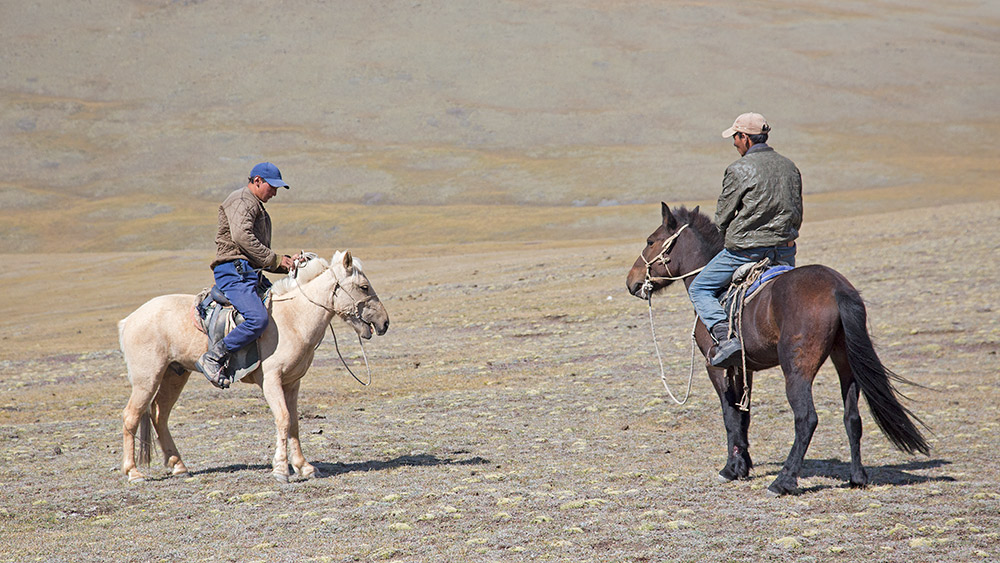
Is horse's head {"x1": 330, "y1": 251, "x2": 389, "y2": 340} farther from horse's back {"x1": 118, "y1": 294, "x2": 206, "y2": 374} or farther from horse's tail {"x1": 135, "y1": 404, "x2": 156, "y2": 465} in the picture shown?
horse's tail {"x1": 135, "y1": 404, "x2": 156, "y2": 465}

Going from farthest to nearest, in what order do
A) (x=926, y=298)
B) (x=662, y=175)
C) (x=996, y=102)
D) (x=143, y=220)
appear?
(x=996, y=102) → (x=662, y=175) → (x=143, y=220) → (x=926, y=298)

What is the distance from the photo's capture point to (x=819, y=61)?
454ft

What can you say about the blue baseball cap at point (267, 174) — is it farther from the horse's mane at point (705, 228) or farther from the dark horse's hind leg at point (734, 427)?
the dark horse's hind leg at point (734, 427)

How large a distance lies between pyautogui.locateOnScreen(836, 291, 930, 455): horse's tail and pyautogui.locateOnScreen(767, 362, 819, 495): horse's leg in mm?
355

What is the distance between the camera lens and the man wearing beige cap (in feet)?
28.8

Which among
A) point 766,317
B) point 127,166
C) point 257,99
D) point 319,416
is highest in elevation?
point 257,99

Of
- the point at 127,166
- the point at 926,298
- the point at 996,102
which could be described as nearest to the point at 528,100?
the point at 127,166

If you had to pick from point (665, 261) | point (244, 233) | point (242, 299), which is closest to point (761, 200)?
point (665, 261)

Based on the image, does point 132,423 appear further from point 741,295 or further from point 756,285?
point 756,285

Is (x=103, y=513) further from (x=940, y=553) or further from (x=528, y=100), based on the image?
(x=528, y=100)

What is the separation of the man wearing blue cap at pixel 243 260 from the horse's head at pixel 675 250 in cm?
376

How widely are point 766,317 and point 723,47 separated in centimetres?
14310

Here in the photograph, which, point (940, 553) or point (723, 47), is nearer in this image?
point (940, 553)

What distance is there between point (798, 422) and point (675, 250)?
2439mm
